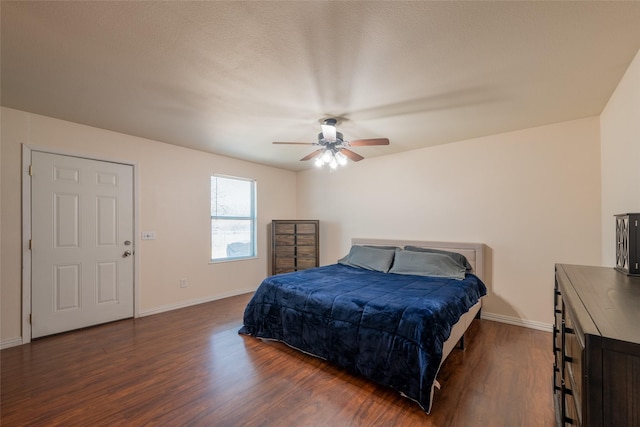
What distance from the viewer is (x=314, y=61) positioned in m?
1.98

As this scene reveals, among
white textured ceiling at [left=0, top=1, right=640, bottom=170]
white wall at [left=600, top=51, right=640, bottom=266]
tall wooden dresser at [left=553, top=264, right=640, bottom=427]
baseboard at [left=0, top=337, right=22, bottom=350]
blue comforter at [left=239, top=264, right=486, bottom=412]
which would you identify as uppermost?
white textured ceiling at [left=0, top=1, right=640, bottom=170]

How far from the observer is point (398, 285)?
9.82ft

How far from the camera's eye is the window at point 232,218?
15.6 feet

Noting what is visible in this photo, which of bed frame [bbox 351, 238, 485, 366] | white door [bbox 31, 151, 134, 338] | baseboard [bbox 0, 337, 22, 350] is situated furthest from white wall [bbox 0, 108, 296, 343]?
bed frame [bbox 351, 238, 485, 366]

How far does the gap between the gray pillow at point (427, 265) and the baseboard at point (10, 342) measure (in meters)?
4.28

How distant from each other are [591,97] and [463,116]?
41.7 inches

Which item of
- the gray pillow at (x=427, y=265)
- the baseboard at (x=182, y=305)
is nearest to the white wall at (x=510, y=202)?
the gray pillow at (x=427, y=265)

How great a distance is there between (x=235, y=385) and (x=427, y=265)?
8.34 feet

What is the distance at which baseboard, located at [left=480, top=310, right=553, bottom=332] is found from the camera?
327cm

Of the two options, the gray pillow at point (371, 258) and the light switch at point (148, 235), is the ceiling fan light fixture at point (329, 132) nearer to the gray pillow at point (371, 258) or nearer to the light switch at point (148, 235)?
the gray pillow at point (371, 258)

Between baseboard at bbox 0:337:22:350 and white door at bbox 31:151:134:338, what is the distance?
115mm

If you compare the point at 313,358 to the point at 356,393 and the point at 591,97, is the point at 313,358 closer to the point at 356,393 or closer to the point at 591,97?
the point at 356,393

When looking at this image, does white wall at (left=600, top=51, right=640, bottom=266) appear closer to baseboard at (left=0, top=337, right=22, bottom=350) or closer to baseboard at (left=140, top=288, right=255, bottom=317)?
baseboard at (left=140, top=288, right=255, bottom=317)

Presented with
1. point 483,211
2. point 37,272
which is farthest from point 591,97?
point 37,272
